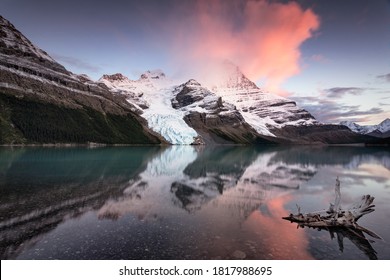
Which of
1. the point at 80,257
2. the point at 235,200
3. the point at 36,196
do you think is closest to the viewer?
the point at 80,257

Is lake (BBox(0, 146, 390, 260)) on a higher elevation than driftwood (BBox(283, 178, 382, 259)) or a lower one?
lower

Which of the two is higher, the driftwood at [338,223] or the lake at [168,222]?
the driftwood at [338,223]

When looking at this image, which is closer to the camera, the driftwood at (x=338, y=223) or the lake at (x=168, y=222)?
the lake at (x=168, y=222)

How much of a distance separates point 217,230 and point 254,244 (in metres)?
4.04

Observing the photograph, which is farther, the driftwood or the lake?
the driftwood

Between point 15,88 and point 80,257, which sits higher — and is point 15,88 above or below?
above

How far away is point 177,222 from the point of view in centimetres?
2753

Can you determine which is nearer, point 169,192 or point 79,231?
point 79,231

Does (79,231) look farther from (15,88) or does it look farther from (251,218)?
(15,88)

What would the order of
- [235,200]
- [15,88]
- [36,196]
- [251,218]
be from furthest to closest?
[15,88] < [235,200] < [36,196] < [251,218]

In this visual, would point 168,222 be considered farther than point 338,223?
Yes

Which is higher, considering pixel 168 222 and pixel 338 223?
pixel 338 223
